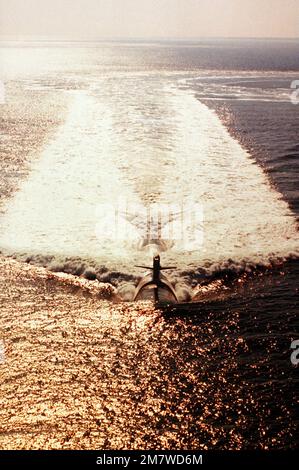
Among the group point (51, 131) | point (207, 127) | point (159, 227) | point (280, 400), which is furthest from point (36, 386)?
point (207, 127)

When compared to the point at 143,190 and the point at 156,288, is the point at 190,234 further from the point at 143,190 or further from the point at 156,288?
the point at 143,190

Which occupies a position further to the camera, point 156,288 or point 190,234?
point 190,234

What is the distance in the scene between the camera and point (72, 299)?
1736 centimetres

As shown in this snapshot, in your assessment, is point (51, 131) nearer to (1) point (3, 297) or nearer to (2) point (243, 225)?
(2) point (243, 225)

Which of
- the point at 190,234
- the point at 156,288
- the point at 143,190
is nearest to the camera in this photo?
the point at 156,288

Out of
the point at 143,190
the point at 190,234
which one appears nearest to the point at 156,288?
the point at 190,234

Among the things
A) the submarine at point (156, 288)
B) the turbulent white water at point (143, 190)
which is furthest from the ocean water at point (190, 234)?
the submarine at point (156, 288)

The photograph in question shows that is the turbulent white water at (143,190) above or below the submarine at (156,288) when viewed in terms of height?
above

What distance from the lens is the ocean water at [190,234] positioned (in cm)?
1270

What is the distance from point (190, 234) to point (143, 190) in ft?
23.9

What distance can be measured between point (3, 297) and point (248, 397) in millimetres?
10472

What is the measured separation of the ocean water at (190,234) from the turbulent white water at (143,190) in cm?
11

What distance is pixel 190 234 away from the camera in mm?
22906

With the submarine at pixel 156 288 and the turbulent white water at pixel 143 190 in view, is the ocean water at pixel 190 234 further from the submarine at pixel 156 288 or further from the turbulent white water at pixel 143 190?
the submarine at pixel 156 288
